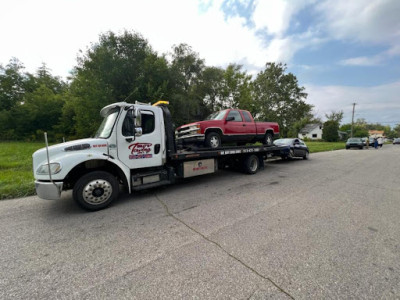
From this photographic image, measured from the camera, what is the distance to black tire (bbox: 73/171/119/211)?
145 inches

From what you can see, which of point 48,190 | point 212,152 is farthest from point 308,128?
point 48,190

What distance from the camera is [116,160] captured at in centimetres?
411

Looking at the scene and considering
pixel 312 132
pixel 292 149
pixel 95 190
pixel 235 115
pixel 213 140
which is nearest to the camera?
pixel 95 190

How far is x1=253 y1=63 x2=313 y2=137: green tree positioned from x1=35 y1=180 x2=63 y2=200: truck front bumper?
120ft

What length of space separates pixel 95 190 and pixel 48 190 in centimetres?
82

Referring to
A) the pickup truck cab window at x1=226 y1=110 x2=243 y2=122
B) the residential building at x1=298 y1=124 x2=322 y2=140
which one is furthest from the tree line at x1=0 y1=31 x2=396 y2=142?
the residential building at x1=298 y1=124 x2=322 y2=140

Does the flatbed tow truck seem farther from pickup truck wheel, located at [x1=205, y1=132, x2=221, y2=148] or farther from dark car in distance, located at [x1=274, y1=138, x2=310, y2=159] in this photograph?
dark car in distance, located at [x1=274, y1=138, x2=310, y2=159]

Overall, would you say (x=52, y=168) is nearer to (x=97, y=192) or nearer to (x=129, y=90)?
(x=97, y=192)

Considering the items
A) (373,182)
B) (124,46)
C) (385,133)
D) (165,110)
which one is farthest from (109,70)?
(385,133)

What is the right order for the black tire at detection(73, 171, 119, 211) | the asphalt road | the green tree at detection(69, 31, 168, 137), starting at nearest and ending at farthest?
1. the asphalt road
2. the black tire at detection(73, 171, 119, 211)
3. the green tree at detection(69, 31, 168, 137)

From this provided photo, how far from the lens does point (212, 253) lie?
2.34 m

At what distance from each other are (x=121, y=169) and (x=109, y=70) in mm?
14128

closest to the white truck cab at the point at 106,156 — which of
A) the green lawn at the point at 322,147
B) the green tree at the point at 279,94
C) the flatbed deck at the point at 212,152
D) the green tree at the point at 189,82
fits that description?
Result: the flatbed deck at the point at 212,152

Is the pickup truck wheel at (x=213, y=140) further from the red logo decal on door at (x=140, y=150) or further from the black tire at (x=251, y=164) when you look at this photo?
the red logo decal on door at (x=140, y=150)
